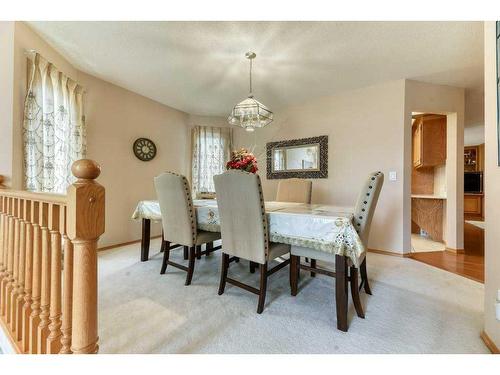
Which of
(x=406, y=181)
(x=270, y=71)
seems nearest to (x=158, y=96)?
(x=270, y=71)

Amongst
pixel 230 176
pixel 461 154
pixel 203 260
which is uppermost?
pixel 461 154

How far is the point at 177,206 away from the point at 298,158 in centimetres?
240

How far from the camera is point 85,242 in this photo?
0.72m

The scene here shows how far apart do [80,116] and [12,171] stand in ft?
3.73

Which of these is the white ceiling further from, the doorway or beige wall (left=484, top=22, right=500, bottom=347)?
beige wall (left=484, top=22, right=500, bottom=347)

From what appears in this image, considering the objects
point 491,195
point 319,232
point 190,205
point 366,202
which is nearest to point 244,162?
point 190,205

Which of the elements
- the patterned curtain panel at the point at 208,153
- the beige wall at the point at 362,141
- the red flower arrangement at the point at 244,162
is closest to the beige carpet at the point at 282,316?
the beige wall at the point at 362,141

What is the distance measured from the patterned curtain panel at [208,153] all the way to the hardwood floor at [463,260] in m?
3.51

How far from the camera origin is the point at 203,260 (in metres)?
2.80

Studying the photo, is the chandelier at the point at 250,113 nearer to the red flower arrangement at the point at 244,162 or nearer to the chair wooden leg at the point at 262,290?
the red flower arrangement at the point at 244,162

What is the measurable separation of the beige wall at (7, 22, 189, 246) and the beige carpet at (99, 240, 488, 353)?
1.22 meters
